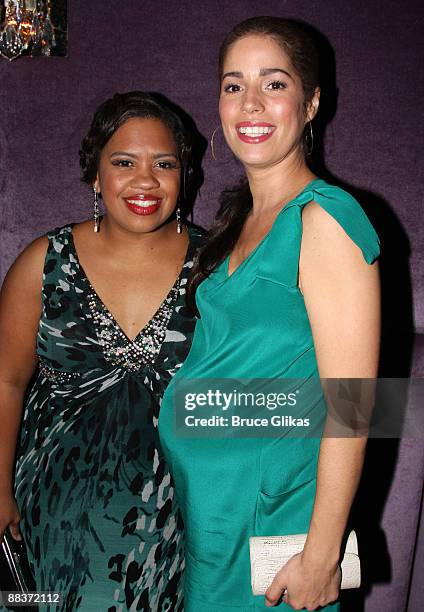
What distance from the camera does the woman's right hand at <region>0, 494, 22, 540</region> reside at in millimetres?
1627

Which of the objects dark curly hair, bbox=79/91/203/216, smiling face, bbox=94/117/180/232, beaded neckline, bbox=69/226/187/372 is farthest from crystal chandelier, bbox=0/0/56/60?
beaded neckline, bbox=69/226/187/372

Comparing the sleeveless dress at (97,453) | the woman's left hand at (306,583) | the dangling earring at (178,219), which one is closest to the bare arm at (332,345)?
the woman's left hand at (306,583)

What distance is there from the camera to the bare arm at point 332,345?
0.98m

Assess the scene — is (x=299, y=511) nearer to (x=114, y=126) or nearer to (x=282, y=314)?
(x=282, y=314)

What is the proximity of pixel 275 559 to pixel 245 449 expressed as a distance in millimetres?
193

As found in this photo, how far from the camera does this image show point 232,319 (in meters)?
1.16

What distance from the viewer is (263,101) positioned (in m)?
1.16

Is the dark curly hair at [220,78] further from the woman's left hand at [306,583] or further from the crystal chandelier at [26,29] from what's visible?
the crystal chandelier at [26,29]

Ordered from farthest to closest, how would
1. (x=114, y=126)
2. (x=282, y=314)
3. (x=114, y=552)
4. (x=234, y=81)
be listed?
(x=114, y=126), (x=114, y=552), (x=234, y=81), (x=282, y=314)

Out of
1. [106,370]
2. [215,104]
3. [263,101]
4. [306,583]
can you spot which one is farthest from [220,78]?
[306,583]

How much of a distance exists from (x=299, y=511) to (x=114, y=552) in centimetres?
49

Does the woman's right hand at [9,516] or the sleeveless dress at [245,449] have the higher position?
the sleeveless dress at [245,449]

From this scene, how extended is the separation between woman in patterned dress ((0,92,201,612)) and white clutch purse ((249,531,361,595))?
41 centimetres

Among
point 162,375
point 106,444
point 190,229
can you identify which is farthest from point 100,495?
point 190,229
